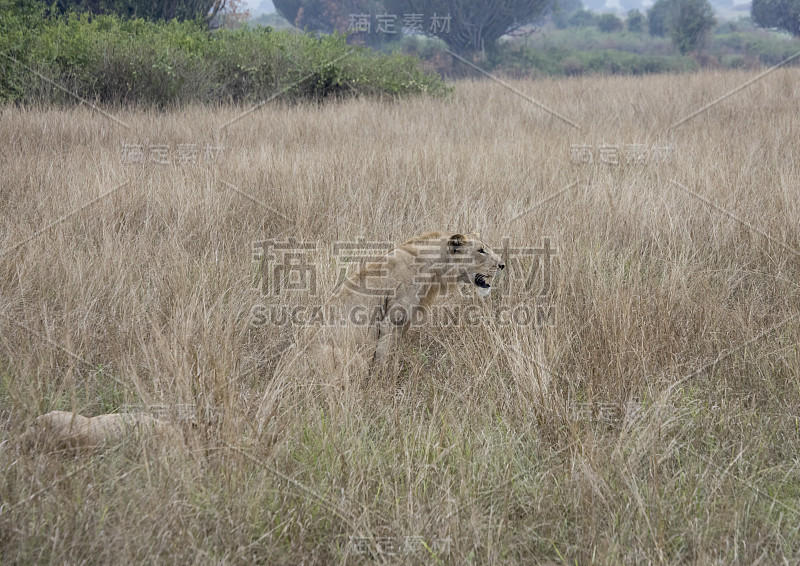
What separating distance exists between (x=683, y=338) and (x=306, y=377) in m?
1.93

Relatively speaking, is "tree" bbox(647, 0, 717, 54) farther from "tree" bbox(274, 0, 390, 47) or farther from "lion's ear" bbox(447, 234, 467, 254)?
"lion's ear" bbox(447, 234, 467, 254)

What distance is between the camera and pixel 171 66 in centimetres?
1118

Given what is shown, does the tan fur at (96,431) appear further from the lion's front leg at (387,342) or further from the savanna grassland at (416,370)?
the lion's front leg at (387,342)

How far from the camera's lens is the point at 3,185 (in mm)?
5938

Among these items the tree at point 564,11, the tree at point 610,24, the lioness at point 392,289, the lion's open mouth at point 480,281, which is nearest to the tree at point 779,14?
the tree at point 610,24

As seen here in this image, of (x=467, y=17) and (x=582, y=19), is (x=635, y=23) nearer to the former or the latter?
(x=582, y=19)

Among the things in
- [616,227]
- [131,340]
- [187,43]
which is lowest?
[131,340]

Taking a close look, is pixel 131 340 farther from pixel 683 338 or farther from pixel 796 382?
pixel 796 382

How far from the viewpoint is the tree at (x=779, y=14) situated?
43000 mm

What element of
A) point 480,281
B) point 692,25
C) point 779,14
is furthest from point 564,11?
point 480,281

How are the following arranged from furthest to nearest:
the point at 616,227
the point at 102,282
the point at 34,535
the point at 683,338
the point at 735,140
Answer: the point at 735,140 → the point at 616,227 → the point at 102,282 → the point at 683,338 → the point at 34,535

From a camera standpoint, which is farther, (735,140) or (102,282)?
(735,140)

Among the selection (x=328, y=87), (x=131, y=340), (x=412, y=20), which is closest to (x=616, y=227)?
(x=131, y=340)

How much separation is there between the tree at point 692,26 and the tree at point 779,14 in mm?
6646
